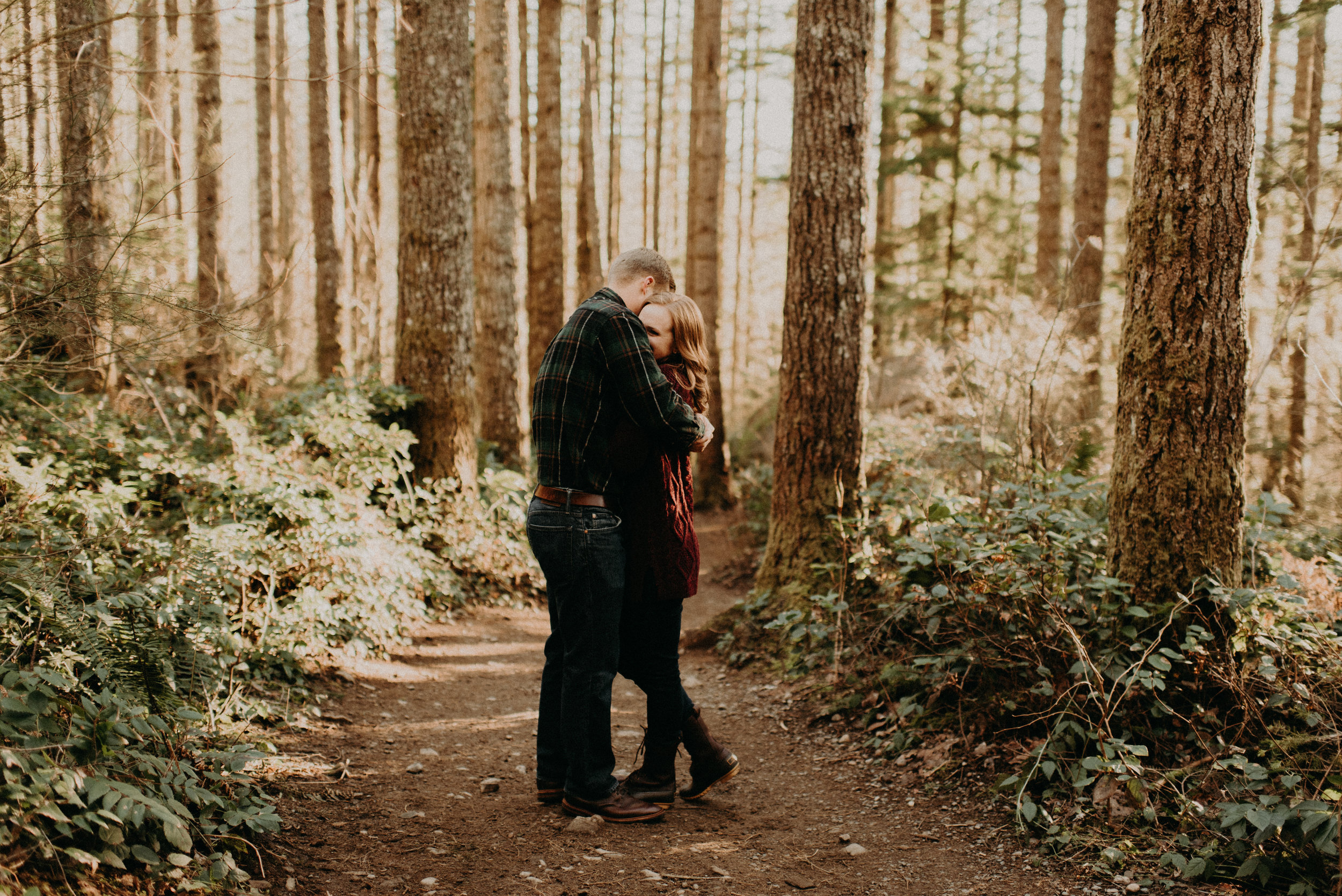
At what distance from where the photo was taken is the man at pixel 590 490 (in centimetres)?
360

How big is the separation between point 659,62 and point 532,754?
72.4 feet

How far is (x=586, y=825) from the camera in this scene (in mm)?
3707

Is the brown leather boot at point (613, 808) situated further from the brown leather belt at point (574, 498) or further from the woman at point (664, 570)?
the brown leather belt at point (574, 498)

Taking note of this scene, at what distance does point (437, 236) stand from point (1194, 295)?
6.41 metres

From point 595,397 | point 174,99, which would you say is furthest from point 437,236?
point 174,99

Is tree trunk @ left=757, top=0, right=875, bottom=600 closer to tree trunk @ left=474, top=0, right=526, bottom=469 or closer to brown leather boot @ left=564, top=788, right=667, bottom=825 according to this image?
brown leather boot @ left=564, top=788, right=667, bottom=825

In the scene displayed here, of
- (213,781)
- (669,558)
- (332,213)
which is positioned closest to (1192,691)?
(669,558)

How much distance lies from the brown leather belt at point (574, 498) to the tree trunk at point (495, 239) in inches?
267

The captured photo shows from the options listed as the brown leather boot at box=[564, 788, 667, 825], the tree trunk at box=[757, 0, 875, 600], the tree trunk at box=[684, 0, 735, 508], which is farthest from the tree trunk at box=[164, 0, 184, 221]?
the tree trunk at box=[684, 0, 735, 508]

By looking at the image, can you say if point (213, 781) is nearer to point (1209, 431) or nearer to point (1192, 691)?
point (1192, 691)

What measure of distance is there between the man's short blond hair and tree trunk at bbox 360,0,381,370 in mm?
8608

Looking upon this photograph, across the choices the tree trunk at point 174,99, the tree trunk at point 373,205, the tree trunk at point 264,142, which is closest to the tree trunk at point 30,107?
the tree trunk at point 174,99

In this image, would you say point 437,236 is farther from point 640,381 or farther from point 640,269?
point 640,381

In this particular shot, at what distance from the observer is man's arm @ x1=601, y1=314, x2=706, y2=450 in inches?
141
